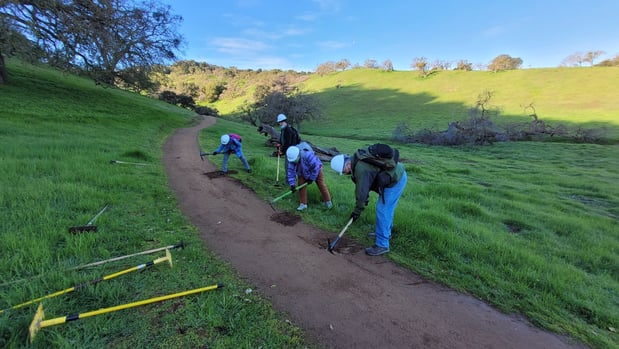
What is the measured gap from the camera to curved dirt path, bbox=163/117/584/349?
298cm

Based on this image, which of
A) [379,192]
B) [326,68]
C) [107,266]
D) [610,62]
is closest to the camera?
[107,266]

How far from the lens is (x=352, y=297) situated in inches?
139

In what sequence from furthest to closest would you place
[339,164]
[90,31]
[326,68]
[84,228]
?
[326,68] → [90,31] → [339,164] → [84,228]

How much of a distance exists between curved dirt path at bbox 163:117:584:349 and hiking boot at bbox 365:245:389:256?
0.11 metres

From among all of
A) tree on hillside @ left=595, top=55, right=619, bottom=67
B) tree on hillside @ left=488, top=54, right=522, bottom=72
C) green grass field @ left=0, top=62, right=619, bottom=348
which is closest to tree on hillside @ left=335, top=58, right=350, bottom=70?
tree on hillside @ left=488, top=54, right=522, bottom=72

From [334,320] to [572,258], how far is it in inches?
197

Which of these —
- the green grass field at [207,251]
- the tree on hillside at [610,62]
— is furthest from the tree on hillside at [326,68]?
the green grass field at [207,251]

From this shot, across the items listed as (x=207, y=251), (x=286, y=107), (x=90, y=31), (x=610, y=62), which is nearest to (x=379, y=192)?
(x=207, y=251)

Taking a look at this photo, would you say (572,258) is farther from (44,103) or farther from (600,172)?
(44,103)

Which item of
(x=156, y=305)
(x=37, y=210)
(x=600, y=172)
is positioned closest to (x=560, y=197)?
(x=600, y=172)

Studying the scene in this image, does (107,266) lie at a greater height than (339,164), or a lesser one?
lesser

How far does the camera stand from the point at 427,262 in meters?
4.45

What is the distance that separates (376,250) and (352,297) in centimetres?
130

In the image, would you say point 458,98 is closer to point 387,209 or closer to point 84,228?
point 387,209
